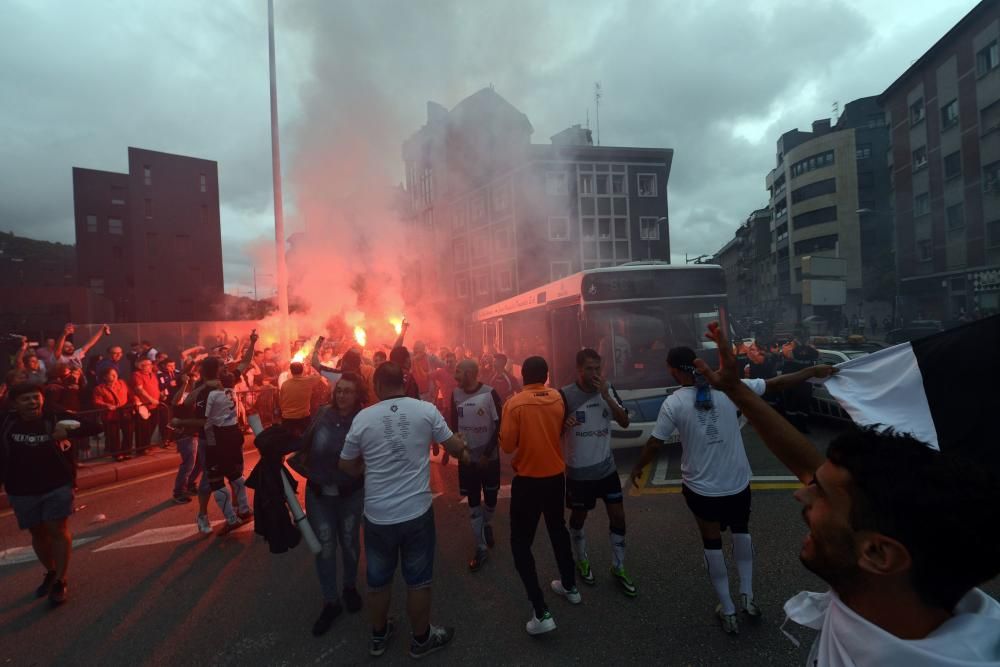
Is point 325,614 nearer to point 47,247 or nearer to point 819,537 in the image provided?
point 819,537

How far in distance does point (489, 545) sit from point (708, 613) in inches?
70.3

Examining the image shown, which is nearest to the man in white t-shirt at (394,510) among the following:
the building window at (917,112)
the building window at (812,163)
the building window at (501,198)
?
the building window at (501,198)

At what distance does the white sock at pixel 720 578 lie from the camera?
111 inches

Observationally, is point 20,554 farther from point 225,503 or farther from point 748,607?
point 748,607

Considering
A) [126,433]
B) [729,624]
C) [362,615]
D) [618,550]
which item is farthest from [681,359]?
[126,433]

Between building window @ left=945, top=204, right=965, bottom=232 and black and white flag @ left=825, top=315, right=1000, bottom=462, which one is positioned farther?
building window @ left=945, top=204, right=965, bottom=232

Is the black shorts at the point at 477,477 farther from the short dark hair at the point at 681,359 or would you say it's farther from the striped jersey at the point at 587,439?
the short dark hair at the point at 681,359

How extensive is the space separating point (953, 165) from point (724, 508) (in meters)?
32.0

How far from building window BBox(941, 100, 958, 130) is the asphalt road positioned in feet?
101

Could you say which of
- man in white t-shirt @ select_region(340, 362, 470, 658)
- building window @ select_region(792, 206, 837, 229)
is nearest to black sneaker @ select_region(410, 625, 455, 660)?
man in white t-shirt @ select_region(340, 362, 470, 658)

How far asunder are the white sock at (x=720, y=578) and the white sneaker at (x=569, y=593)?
869 millimetres

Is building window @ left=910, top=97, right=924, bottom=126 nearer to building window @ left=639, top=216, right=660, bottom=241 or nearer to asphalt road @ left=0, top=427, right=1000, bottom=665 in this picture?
building window @ left=639, top=216, right=660, bottom=241

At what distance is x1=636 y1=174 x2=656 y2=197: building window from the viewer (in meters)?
32.4

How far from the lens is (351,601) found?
3.29 m
